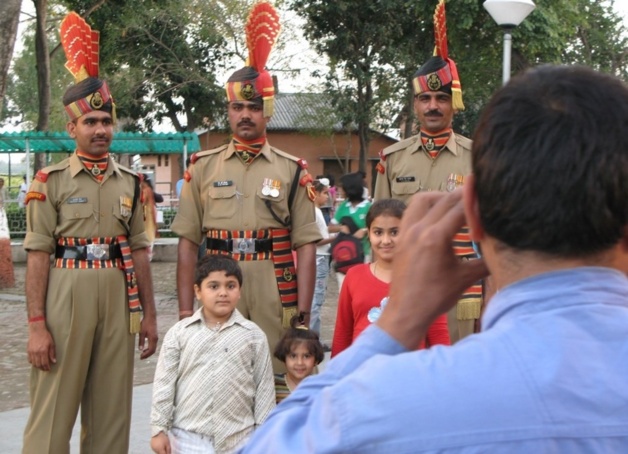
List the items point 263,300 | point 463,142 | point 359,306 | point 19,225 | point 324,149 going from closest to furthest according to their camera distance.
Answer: point 359,306, point 263,300, point 463,142, point 19,225, point 324,149

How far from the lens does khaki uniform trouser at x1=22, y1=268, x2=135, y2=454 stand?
16.2ft

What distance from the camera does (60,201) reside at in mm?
5027

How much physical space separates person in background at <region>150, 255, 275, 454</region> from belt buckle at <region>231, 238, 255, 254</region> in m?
0.34

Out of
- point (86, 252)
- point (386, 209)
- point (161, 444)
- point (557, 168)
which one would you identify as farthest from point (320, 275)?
point (557, 168)

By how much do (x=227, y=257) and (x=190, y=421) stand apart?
85 centimetres

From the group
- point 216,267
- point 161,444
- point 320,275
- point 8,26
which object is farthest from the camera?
point 320,275

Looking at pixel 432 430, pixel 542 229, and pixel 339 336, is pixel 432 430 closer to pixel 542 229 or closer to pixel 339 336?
pixel 542 229

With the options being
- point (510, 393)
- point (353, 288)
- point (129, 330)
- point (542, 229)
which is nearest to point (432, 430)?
point (510, 393)

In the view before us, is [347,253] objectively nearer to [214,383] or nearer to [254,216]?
[254,216]

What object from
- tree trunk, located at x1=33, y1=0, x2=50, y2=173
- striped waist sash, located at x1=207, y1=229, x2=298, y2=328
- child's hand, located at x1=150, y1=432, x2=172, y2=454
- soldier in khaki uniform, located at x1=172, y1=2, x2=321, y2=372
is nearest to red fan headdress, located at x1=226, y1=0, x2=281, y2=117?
soldier in khaki uniform, located at x1=172, y1=2, x2=321, y2=372

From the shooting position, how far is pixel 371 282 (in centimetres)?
463

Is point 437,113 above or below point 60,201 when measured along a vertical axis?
above

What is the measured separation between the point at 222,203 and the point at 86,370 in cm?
114

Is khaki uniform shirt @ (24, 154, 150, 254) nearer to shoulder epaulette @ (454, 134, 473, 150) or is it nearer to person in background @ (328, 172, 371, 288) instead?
shoulder epaulette @ (454, 134, 473, 150)
